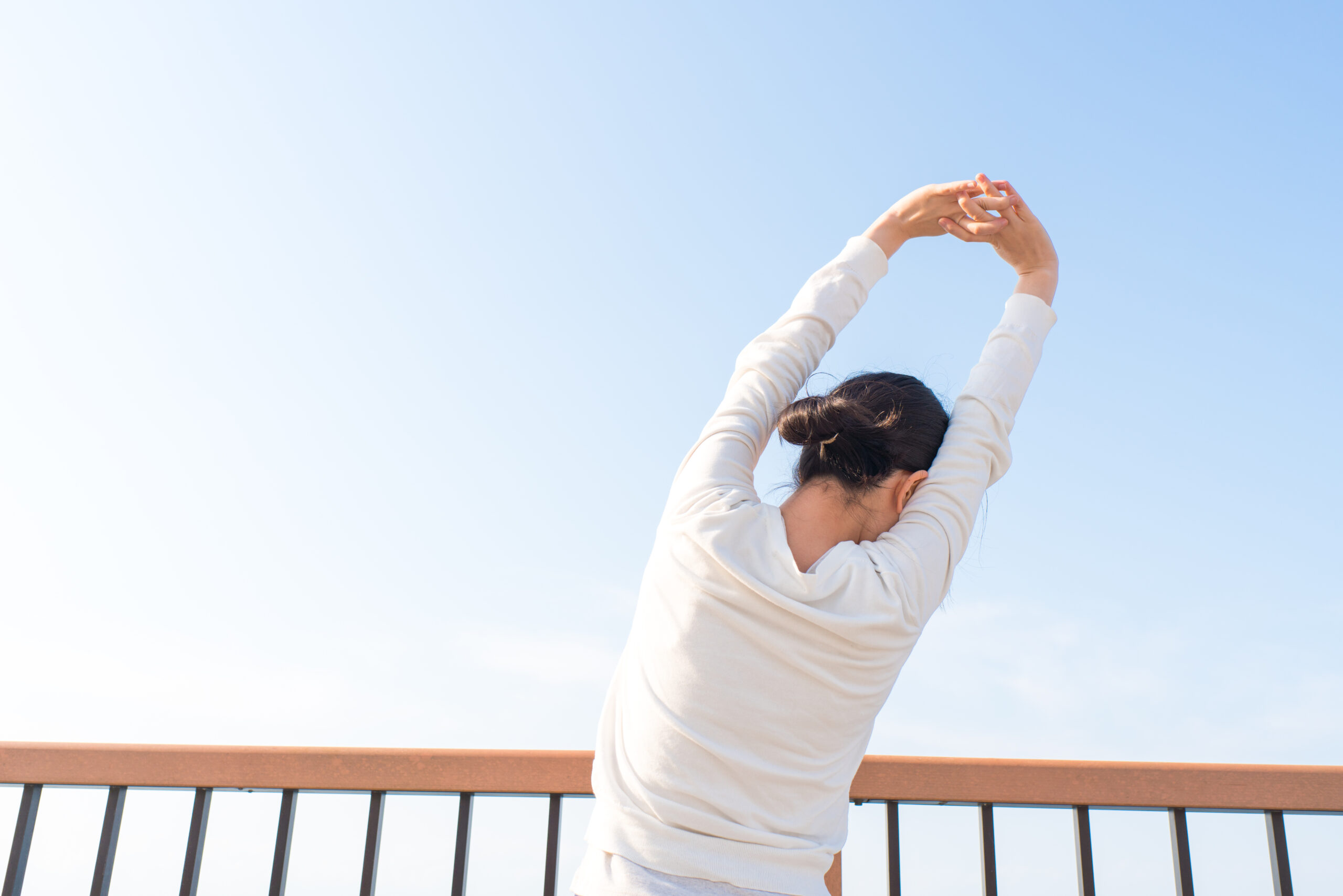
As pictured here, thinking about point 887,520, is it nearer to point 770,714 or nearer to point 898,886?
point 770,714

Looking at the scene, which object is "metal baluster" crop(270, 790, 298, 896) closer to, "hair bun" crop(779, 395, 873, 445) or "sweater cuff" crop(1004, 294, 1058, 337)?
"hair bun" crop(779, 395, 873, 445)

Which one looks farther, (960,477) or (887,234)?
(887,234)

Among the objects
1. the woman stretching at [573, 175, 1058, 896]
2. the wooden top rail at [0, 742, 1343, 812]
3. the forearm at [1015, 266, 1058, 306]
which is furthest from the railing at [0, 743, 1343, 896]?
the forearm at [1015, 266, 1058, 306]

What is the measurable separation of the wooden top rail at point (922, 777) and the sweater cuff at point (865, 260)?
853mm

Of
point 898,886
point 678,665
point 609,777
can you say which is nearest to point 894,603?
point 678,665

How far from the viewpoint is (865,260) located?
1267 millimetres

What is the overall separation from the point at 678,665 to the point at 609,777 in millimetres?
175

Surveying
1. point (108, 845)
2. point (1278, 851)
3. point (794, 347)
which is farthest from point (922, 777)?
point (108, 845)

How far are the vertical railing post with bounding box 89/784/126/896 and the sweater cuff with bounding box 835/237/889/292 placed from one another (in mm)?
1608

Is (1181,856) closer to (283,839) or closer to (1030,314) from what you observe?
(1030,314)

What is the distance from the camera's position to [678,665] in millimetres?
898

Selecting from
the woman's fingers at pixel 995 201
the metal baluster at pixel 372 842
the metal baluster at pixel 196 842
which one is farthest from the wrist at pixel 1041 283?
the metal baluster at pixel 196 842

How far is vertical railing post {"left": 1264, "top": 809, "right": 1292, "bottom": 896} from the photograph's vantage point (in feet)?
4.93

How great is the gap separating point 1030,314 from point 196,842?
1.70 m
